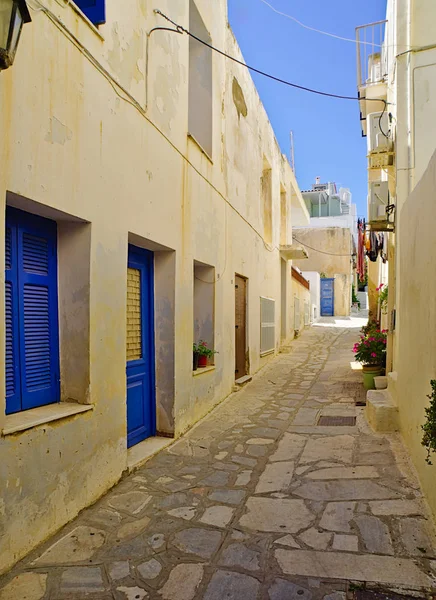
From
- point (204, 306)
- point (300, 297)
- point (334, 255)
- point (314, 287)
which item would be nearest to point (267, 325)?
point (204, 306)

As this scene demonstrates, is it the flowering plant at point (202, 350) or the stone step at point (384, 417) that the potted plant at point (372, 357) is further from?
the flowering plant at point (202, 350)

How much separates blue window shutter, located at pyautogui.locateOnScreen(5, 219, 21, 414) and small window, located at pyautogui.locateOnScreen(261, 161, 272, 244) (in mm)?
9563

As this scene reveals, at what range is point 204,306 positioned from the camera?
7211 millimetres

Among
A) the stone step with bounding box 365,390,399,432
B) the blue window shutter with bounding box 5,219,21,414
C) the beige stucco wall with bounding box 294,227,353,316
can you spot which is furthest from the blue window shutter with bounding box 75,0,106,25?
the beige stucco wall with bounding box 294,227,353,316

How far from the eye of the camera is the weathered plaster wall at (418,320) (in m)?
3.48

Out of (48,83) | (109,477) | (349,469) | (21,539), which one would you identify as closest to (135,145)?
(48,83)

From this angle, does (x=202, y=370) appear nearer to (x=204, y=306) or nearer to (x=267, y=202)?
(x=204, y=306)

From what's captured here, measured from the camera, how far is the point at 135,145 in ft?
14.4

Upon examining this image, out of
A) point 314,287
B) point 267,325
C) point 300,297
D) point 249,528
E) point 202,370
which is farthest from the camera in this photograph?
point 314,287

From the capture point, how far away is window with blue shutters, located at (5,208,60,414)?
10.4 feet

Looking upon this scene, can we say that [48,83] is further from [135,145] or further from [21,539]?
[21,539]

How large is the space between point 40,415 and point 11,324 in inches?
26.3

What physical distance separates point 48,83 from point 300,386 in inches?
284

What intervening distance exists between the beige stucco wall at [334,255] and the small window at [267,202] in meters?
15.6
